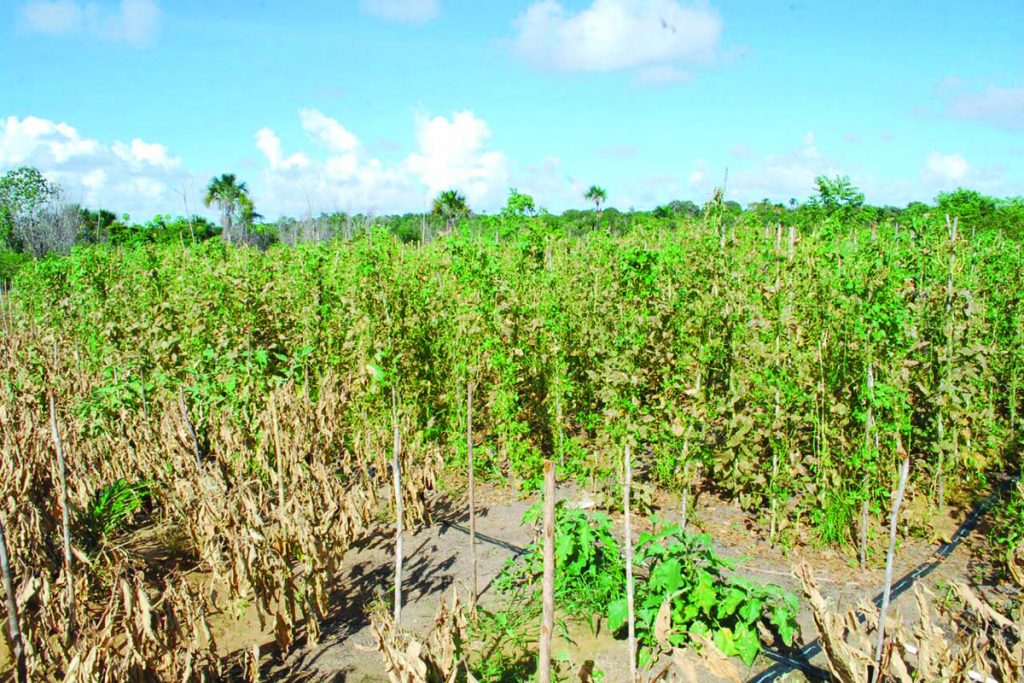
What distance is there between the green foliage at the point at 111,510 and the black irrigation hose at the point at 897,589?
13.4 feet

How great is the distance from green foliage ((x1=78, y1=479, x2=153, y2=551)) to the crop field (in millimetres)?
27

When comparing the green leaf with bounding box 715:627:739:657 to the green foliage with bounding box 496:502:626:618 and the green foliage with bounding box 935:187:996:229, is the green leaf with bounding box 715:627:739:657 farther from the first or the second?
the green foliage with bounding box 935:187:996:229

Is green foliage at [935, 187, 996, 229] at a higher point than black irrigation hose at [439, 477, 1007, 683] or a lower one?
higher

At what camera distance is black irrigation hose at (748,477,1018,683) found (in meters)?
3.38

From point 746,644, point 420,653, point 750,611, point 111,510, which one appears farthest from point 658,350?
point 111,510

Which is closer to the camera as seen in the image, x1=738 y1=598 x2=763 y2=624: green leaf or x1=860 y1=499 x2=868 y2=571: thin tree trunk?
x1=738 y1=598 x2=763 y2=624: green leaf

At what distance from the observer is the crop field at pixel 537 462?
3.27 m

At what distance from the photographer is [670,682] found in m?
2.70

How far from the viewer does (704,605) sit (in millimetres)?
3436

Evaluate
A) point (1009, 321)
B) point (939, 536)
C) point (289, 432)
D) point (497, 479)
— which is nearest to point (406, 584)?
point (289, 432)

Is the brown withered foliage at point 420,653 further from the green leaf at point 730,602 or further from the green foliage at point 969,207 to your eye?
the green foliage at point 969,207

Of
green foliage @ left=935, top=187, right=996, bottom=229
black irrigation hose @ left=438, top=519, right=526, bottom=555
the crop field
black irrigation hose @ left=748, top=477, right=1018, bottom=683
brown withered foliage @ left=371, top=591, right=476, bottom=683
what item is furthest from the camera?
green foliage @ left=935, top=187, right=996, bottom=229

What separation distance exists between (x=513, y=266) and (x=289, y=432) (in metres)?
2.72

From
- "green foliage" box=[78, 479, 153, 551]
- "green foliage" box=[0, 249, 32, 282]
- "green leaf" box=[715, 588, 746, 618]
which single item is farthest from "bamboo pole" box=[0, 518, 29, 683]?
"green foliage" box=[0, 249, 32, 282]
